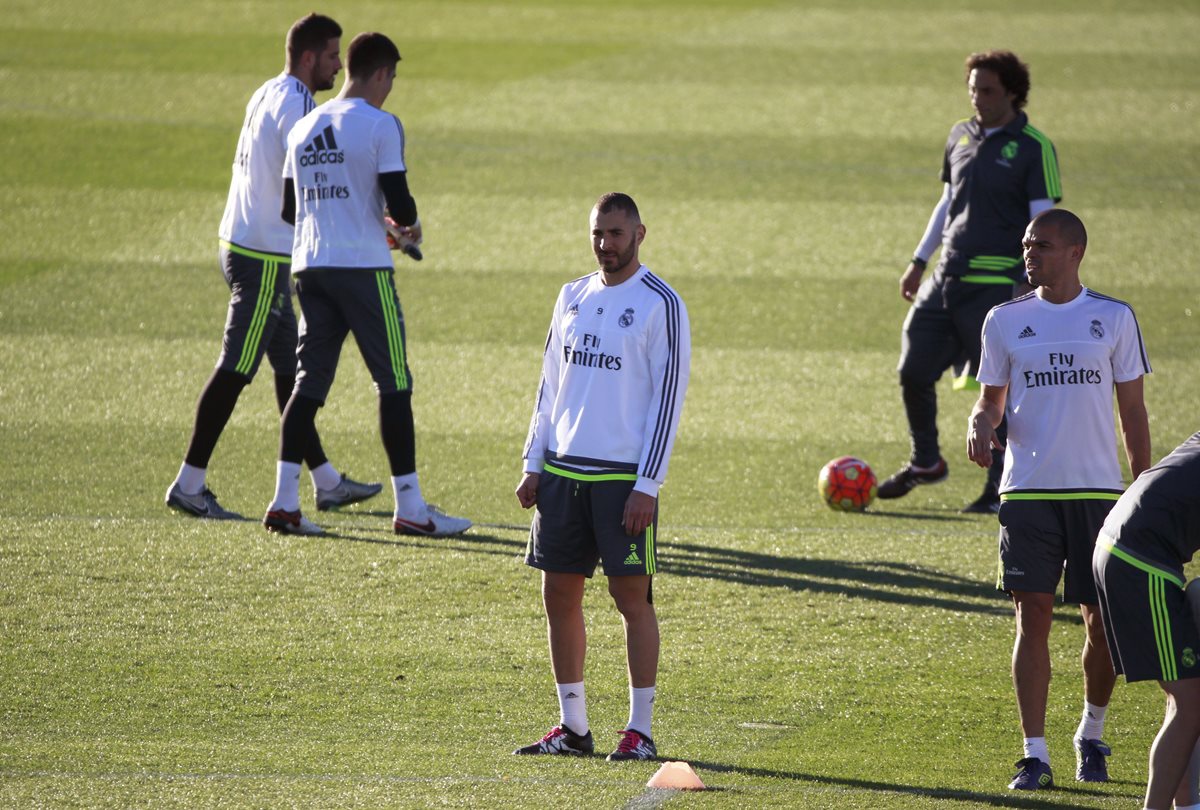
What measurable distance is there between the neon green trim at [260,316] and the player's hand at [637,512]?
360cm

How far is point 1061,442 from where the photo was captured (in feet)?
17.6

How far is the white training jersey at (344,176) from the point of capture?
780 centimetres

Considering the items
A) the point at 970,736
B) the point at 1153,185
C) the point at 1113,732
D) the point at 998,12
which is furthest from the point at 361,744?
the point at 998,12

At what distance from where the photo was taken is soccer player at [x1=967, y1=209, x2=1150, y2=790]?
17.4 ft

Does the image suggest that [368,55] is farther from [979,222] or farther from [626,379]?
[979,222]

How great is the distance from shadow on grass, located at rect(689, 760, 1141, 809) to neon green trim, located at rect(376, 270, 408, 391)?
3.21 m

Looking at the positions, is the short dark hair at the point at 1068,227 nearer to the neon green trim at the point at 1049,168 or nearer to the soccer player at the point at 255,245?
the neon green trim at the point at 1049,168

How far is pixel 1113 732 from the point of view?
19.5 feet

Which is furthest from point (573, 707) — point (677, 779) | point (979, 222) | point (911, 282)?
point (911, 282)

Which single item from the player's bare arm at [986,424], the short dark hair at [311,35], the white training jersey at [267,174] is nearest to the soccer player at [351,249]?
the white training jersey at [267,174]

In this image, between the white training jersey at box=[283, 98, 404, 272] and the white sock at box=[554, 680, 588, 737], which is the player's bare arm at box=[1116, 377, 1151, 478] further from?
the white training jersey at box=[283, 98, 404, 272]

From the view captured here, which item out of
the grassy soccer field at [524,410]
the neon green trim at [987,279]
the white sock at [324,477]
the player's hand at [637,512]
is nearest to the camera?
the player's hand at [637,512]

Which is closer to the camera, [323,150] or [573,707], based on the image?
[573,707]

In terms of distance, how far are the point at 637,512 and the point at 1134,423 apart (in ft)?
5.57
